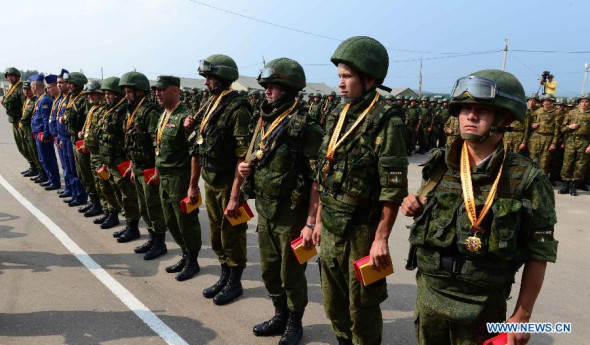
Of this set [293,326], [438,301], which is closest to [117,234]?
[293,326]

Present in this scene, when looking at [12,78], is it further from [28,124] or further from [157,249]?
[157,249]

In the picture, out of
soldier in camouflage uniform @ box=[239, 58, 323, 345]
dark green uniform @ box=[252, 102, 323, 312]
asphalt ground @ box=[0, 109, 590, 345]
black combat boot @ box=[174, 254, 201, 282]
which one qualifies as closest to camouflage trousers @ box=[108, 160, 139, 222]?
asphalt ground @ box=[0, 109, 590, 345]

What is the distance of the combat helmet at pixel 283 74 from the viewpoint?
326 centimetres

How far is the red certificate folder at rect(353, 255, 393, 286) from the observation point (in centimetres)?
249

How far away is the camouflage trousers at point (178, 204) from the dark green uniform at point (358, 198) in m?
2.18

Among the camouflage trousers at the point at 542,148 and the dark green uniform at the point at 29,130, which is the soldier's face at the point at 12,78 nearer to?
the dark green uniform at the point at 29,130

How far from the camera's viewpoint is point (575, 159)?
31.0 ft

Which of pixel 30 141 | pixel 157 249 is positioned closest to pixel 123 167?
pixel 157 249

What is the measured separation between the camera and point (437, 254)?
2.04m

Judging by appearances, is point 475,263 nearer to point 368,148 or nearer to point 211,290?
point 368,148

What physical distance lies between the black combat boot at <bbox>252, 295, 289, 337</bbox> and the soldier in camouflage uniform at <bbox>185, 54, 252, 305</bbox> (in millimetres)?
676

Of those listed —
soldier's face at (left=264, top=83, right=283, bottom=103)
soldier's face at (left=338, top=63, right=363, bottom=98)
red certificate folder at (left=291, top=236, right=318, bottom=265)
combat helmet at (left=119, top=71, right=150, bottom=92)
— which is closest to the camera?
soldier's face at (left=338, top=63, right=363, bottom=98)

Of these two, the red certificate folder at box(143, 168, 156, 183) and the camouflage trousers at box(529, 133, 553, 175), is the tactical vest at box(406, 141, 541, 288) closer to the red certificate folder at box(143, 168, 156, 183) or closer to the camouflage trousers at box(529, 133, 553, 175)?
the red certificate folder at box(143, 168, 156, 183)

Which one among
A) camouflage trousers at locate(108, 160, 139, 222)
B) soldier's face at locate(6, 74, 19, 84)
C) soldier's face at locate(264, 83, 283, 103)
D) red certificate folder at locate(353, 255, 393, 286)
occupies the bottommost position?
camouflage trousers at locate(108, 160, 139, 222)
